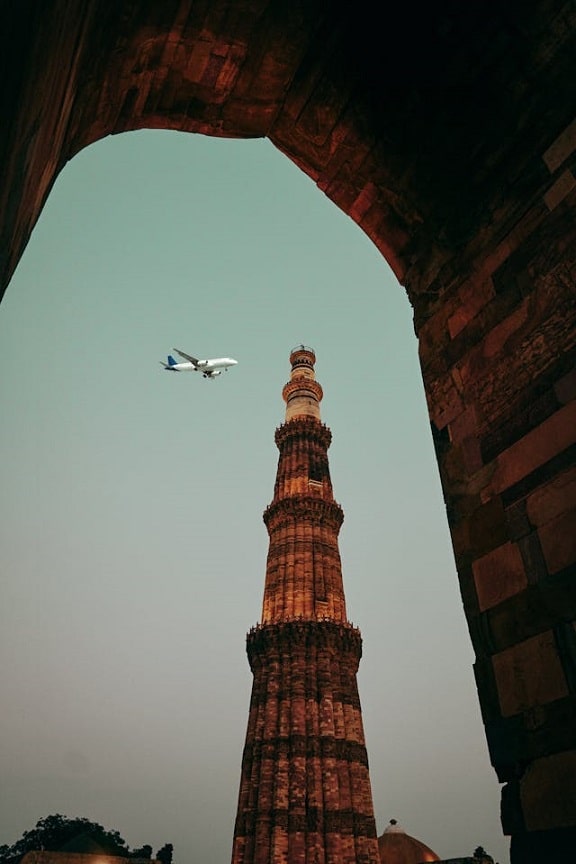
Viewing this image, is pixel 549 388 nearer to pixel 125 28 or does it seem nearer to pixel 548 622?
pixel 548 622

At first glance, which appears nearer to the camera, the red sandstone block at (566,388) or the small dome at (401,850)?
the red sandstone block at (566,388)

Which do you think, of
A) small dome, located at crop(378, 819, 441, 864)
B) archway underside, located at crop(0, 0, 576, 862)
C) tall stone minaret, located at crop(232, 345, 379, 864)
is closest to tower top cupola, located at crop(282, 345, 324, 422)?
tall stone minaret, located at crop(232, 345, 379, 864)

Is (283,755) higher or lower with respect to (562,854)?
higher

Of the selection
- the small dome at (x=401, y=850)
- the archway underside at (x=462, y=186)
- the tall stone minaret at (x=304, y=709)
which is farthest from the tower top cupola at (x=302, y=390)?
the archway underside at (x=462, y=186)

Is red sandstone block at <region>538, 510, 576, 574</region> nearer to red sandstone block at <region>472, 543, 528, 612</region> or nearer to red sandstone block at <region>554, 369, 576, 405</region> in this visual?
red sandstone block at <region>472, 543, 528, 612</region>

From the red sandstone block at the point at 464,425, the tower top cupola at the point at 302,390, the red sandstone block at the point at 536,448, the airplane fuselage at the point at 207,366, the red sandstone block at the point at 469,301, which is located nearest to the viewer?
the red sandstone block at the point at 536,448

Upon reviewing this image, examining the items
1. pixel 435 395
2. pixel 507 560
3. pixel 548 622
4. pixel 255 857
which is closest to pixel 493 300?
pixel 435 395

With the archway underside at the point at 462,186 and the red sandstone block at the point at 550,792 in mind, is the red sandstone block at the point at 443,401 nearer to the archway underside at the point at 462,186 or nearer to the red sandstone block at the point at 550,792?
the archway underside at the point at 462,186

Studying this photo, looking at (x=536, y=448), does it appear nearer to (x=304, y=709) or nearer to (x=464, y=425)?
(x=464, y=425)
